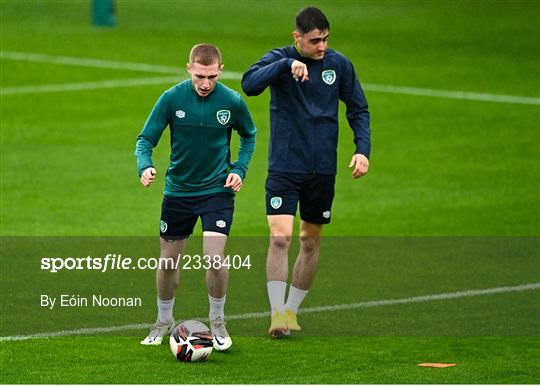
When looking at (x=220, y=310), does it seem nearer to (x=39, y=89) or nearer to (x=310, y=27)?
(x=310, y=27)

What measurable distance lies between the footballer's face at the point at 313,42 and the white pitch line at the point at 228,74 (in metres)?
14.7

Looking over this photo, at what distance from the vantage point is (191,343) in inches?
430

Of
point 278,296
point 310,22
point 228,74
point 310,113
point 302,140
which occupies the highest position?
point 310,22

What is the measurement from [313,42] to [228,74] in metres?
16.9

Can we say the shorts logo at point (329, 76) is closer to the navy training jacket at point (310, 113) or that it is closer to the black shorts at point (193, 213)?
the navy training jacket at point (310, 113)

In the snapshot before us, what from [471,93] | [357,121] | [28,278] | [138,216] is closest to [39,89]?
[471,93]

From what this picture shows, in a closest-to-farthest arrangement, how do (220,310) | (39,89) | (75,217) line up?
(220,310), (75,217), (39,89)

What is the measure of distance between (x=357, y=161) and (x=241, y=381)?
2.21 m

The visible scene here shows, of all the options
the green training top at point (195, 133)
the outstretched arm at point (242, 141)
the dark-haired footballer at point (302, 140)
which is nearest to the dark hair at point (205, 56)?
the green training top at point (195, 133)

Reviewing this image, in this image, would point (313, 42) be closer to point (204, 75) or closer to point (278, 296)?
point (204, 75)

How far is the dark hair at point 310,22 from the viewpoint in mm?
11633

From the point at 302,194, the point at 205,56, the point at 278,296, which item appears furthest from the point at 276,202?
the point at 205,56

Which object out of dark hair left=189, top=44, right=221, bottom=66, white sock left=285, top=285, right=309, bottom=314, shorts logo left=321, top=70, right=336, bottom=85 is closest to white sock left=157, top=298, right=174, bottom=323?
white sock left=285, top=285, right=309, bottom=314

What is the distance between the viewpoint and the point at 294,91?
468 inches
